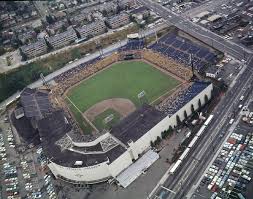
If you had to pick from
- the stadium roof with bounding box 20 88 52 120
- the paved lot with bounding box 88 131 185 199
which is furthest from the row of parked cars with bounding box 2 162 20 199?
the paved lot with bounding box 88 131 185 199

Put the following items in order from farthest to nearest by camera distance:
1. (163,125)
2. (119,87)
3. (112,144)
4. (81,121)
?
(119,87)
(81,121)
(163,125)
(112,144)

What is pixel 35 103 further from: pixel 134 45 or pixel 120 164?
pixel 134 45

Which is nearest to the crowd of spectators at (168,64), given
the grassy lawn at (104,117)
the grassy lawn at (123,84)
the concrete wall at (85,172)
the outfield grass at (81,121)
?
the grassy lawn at (123,84)

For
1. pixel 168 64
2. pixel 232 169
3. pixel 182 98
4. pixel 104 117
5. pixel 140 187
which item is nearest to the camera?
pixel 232 169

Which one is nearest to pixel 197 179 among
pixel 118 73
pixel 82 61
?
pixel 118 73

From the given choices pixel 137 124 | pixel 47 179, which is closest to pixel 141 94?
pixel 137 124

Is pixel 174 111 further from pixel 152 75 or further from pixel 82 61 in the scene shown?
pixel 82 61

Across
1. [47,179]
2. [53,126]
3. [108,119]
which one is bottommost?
[47,179]
